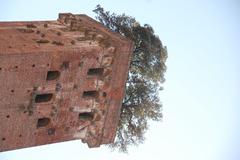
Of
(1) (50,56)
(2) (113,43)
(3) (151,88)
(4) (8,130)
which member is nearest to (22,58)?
(1) (50,56)

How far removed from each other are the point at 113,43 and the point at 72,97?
312 centimetres

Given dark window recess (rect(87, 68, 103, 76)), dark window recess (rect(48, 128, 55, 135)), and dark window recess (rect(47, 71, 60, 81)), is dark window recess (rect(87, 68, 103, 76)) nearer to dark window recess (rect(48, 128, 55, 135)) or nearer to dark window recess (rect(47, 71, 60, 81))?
dark window recess (rect(47, 71, 60, 81))

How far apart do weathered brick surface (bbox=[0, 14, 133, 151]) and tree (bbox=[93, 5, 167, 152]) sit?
4.70m

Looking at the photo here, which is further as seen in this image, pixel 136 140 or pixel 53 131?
pixel 136 140

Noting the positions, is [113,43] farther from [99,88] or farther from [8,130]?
[8,130]

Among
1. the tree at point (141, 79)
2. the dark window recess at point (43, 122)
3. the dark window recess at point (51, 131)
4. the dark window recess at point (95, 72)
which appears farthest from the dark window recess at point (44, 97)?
the tree at point (141, 79)

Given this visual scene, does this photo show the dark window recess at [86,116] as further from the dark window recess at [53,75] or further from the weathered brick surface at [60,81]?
the dark window recess at [53,75]

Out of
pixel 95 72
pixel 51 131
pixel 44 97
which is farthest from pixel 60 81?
pixel 51 131

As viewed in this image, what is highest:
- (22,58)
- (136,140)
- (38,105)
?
(22,58)

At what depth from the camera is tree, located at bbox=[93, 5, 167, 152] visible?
33469 millimetres

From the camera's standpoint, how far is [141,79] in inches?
1331

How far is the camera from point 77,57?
2558cm

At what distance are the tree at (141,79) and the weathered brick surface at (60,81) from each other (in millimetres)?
4697

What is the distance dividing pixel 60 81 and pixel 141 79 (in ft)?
29.6
